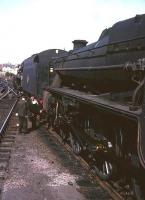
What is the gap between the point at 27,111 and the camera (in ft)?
47.8

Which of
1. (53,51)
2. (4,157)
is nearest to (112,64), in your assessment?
(4,157)

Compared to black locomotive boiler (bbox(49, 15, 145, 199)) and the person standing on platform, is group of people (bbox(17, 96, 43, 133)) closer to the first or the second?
the person standing on platform

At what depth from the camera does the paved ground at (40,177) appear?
7.16m

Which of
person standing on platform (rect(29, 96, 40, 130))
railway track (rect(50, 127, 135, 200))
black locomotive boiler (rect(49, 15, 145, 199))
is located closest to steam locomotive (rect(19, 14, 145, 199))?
black locomotive boiler (rect(49, 15, 145, 199))

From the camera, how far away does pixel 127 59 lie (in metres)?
6.52

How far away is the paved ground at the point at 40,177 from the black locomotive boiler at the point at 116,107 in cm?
72

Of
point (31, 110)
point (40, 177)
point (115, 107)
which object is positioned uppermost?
point (115, 107)

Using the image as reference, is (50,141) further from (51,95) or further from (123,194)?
(123,194)

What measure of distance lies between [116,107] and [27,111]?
8.96 m

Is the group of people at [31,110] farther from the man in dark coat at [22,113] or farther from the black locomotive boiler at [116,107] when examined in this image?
the black locomotive boiler at [116,107]

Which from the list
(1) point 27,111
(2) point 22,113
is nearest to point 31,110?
(1) point 27,111

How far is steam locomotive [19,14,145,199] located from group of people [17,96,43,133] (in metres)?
3.73

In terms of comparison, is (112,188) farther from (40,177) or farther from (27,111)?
(27,111)

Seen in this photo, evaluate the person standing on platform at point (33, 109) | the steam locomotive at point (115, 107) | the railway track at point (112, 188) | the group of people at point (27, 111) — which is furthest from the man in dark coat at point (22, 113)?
the railway track at point (112, 188)
